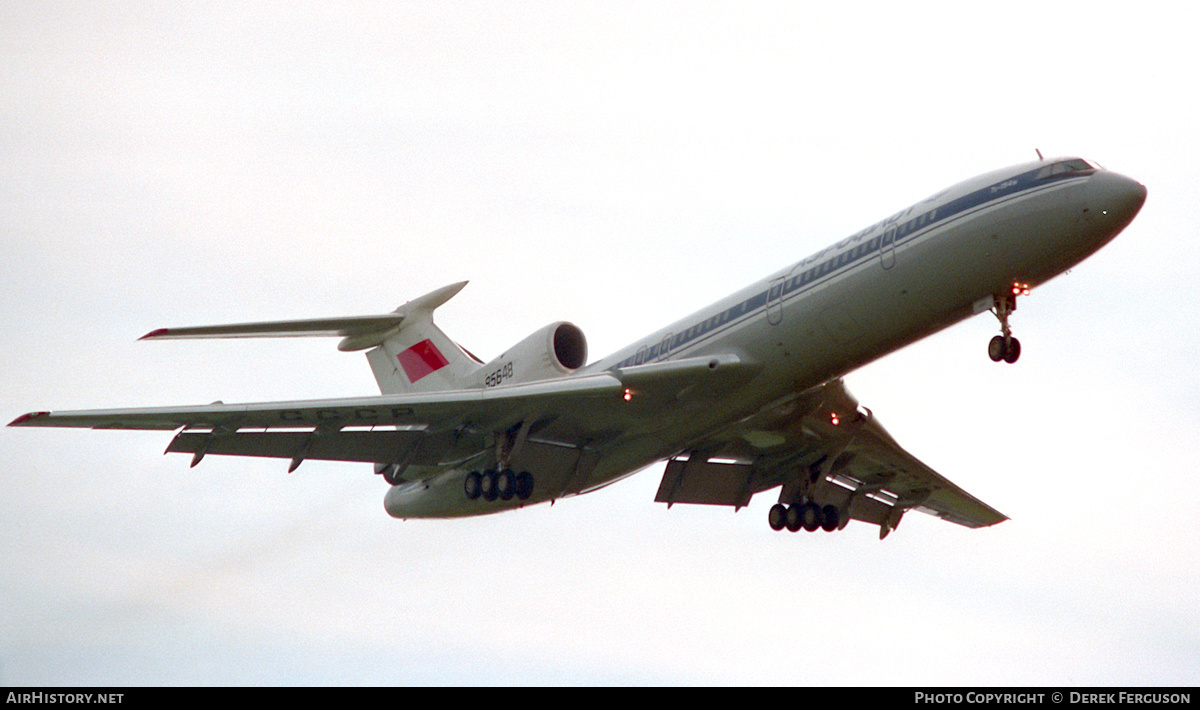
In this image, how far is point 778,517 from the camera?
1057 inches

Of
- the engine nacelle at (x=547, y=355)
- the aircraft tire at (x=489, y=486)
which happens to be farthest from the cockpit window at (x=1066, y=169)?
the aircraft tire at (x=489, y=486)

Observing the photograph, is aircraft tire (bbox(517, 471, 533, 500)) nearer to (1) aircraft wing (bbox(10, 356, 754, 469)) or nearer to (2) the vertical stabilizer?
(1) aircraft wing (bbox(10, 356, 754, 469))

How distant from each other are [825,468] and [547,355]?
5621mm

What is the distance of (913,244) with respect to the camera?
66.7 ft

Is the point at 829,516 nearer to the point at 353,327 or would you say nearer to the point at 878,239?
the point at 878,239

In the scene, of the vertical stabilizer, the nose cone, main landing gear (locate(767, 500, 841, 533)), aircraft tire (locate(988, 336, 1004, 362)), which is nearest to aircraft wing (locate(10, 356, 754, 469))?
the vertical stabilizer

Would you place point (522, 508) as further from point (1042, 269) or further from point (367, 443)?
point (1042, 269)

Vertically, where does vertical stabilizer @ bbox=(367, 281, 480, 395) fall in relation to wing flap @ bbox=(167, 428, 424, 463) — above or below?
above

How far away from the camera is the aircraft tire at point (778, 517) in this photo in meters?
26.8

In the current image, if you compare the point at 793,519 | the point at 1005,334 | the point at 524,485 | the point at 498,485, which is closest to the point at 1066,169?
the point at 1005,334

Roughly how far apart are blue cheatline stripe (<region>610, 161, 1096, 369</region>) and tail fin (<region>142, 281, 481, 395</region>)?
6.21 m

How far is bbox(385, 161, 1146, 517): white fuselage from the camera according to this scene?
63.9 feet
